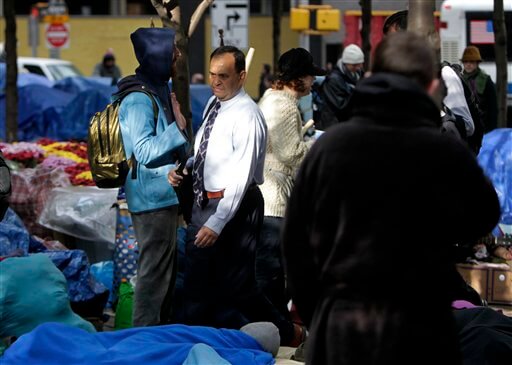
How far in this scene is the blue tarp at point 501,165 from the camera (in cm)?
1014

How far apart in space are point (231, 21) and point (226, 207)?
703 centimetres

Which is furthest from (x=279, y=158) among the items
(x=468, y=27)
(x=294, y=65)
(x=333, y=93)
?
(x=468, y=27)

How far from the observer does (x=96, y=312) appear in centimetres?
879

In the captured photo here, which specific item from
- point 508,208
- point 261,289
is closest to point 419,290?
point 261,289

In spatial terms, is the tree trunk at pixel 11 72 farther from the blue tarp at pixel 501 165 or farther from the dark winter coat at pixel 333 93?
the blue tarp at pixel 501 165

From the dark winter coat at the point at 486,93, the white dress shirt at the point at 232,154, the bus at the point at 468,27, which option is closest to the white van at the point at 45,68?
the bus at the point at 468,27

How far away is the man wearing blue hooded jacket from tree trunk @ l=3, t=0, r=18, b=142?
989cm

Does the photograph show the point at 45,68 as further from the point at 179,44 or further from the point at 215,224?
the point at 215,224

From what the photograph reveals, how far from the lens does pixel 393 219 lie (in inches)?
162

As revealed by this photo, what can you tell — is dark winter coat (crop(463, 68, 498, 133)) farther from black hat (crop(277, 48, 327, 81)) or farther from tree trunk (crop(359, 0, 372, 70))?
black hat (crop(277, 48, 327, 81))

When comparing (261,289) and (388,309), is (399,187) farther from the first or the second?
(261,289)

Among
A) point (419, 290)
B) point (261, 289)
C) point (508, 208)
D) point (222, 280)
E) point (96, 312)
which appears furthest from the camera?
point (508, 208)

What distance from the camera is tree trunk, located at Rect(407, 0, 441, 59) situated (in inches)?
247

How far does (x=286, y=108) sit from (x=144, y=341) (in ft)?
6.92
